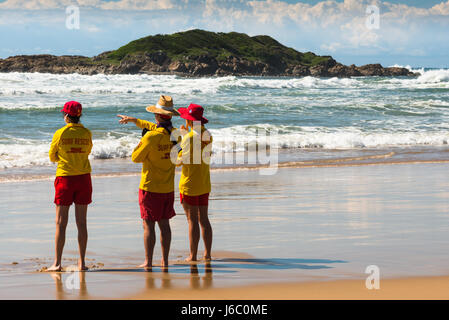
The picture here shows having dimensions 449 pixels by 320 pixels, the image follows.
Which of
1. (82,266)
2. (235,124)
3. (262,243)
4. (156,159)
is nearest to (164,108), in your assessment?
(156,159)

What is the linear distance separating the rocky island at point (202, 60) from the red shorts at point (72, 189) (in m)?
110

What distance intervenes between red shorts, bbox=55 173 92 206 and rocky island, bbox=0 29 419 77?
360ft

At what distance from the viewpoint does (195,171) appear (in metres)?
6.31

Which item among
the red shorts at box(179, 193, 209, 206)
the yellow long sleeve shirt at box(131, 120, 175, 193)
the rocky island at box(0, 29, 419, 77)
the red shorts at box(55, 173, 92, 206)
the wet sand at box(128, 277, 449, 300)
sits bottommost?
the wet sand at box(128, 277, 449, 300)

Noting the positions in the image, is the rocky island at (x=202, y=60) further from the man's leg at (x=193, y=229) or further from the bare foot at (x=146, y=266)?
the bare foot at (x=146, y=266)

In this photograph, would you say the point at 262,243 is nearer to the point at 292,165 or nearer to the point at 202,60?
the point at 292,165

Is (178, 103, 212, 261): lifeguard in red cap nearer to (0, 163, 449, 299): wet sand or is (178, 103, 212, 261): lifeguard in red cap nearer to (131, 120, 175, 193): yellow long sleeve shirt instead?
(131, 120, 175, 193): yellow long sleeve shirt

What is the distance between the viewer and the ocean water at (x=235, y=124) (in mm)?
17234

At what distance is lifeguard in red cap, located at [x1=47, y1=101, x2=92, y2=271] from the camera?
5.95m

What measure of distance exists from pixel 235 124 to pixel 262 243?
17731 mm

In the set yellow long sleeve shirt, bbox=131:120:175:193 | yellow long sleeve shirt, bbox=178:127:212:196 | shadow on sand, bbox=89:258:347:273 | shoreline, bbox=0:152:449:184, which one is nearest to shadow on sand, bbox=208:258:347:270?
shadow on sand, bbox=89:258:347:273

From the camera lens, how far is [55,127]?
22812mm

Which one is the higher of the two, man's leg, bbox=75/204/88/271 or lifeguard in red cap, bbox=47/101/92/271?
lifeguard in red cap, bbox=47/101/92/271
